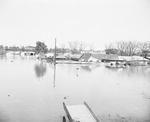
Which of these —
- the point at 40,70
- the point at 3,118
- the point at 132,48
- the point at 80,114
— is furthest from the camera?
the point at 132,48

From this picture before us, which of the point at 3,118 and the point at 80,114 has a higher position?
the point at 80,114

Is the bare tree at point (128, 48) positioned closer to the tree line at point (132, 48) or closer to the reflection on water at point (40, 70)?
the tree line at point (132, 48)

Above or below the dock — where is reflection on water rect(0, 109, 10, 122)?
below

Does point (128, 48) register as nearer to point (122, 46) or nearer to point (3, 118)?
point (122, 46)

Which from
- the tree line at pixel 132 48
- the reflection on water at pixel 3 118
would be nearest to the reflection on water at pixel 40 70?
the reflection on water at pixel 3 118

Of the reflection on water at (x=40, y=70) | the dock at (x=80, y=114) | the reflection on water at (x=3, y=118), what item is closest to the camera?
the dock at (x=80, y=114)

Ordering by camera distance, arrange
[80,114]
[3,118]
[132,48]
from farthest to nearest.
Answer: [132,48] < [3,118] < [80,114]

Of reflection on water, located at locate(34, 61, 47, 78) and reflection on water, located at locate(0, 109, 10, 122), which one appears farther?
reflection on water, located at locate(34, 61, 47, 78)

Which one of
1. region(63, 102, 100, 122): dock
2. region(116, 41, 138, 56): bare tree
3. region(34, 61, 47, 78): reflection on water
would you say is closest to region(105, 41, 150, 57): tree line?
region(116, 41, 138, 56): bare tree

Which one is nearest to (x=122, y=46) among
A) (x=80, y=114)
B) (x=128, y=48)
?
(x=128, y=48)

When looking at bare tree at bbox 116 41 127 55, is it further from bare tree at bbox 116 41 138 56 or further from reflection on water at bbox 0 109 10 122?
reflection on water at bbox 0 109 10 122

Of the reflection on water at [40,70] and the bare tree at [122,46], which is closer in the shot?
the reflection on water at [40,70]

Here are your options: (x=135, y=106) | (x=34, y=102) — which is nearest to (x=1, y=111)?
(x=34, y=102)

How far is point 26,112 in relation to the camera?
11.1 meters
